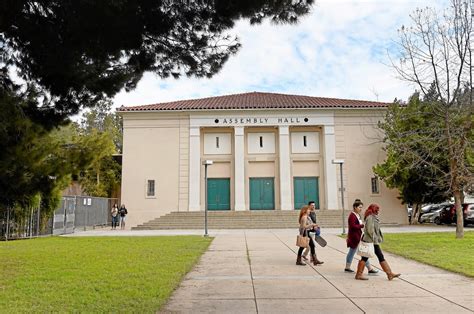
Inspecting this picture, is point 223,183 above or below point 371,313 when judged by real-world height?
above

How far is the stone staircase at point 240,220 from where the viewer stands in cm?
2722

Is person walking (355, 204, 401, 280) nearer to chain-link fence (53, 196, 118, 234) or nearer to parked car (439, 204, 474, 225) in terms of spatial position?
chain-link fence (53, 196, 118, 234)

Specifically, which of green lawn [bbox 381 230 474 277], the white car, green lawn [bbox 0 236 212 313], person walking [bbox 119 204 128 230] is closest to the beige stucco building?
person walking [bbox 119 204 128 230]

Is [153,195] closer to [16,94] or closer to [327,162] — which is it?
[327,162]

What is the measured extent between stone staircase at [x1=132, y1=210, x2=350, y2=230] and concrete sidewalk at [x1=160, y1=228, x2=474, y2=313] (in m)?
15.8

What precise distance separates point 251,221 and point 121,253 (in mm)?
15314

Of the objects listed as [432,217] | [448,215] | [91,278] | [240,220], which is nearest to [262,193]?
[240,220]

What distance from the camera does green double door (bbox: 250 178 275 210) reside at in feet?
103

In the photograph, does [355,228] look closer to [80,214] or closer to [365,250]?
[365,250]

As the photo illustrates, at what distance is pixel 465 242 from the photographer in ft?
50.8

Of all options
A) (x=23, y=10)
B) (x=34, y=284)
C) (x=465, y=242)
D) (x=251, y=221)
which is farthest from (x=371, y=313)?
(x=251, y=221)

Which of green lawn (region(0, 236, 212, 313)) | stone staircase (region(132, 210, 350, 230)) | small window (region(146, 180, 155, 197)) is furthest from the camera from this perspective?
small window (region(146, 180, 155, 197))

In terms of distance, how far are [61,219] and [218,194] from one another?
38.2 feet

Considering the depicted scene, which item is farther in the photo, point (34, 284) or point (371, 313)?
point (34, 284)
